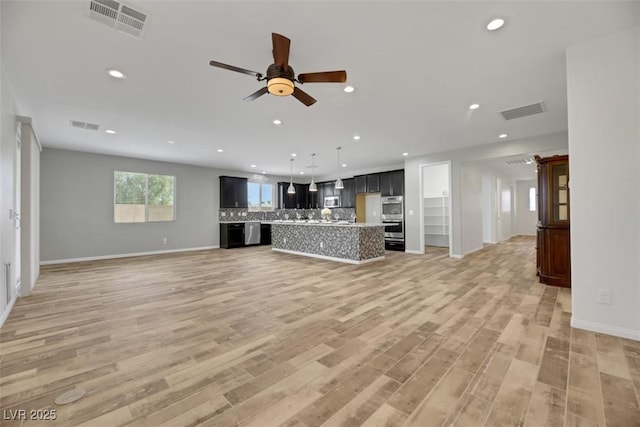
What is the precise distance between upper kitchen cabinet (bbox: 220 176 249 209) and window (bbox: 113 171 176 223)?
148 centimetres

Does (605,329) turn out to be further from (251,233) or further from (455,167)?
(251,233)

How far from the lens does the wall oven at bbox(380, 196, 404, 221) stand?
7.73 metres

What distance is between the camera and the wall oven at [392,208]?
7727 millimetres

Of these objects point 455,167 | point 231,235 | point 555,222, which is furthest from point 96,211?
point 555,222

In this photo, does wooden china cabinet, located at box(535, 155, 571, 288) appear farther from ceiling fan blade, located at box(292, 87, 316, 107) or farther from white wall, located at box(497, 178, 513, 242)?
white wall, located at box(497, 178, 513, 242)

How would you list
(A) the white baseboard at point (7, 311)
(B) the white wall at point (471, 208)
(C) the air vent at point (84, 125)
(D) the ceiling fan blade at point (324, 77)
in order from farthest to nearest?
(B) the white wall at point (471, 208) → (C) the air vent at point (84, 125) → (A) the white baseboard at point (7, 311) → (D) the ceiling fan blade at point (324, 77)

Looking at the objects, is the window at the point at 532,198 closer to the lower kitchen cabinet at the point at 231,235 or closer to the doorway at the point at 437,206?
the doorway at the point at 437,206

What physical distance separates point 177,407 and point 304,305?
70.8 inches

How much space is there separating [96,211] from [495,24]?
8.55m

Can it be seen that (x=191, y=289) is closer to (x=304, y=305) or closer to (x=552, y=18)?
(x=304, y=305)

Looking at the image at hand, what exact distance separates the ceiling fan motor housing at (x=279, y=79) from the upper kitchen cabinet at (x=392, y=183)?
6071 millimetres

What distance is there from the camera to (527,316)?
2.82 m

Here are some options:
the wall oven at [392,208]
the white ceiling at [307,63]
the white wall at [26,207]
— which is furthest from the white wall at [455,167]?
the white wall at [26,207]

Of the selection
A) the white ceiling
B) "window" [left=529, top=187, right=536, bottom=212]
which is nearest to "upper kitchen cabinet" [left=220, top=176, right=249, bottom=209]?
the white ceiling
